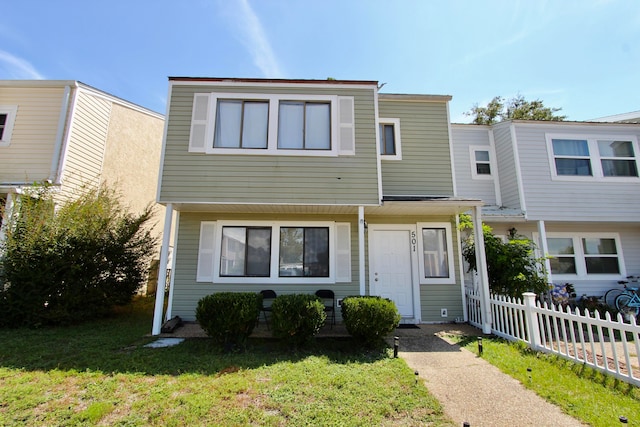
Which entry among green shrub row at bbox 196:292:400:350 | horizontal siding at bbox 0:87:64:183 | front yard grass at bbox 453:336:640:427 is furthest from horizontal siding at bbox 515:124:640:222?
horizontal siding at bbox 0:87:64:183

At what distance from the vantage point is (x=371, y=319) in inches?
214

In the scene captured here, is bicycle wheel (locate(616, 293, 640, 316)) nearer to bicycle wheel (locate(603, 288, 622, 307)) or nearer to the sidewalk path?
bicycle wheel (locate(603, 288, 622, 307))

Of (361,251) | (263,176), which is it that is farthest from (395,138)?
(263,176)

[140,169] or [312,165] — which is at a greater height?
[140,169]

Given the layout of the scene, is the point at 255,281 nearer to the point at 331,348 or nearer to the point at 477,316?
the point at 331,348

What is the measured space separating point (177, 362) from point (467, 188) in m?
10.4

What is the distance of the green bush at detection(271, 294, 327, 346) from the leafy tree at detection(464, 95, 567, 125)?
21602 mm

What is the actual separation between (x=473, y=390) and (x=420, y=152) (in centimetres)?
618

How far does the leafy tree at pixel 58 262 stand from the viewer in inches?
265

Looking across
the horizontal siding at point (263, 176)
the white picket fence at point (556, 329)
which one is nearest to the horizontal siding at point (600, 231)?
the white picket fence at point (556, 329)

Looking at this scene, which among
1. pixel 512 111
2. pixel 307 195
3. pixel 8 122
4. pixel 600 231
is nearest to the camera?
pixel 307 195

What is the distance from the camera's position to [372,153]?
283 inches

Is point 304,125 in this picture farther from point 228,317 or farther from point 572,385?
point 572,385

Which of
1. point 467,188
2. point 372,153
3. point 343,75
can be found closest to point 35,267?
point 372,153
